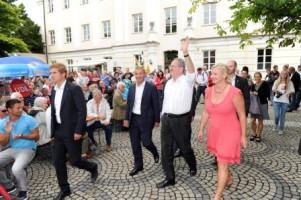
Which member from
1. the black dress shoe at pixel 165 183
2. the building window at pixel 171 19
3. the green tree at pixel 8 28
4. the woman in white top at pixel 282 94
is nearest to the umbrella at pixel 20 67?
the black dress shoe at pixel 165 183

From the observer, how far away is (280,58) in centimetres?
1814

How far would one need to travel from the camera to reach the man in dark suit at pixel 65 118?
352 cm

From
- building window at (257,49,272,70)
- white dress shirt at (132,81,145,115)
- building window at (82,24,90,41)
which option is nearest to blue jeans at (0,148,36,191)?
white dress shirt at (132,81,145,115)

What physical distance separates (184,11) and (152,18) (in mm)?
2976

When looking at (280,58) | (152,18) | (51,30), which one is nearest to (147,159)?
Result: (280,58)

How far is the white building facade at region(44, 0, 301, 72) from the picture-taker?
18922 mm

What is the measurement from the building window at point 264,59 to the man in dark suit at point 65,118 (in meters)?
18.1

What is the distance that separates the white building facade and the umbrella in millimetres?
8107

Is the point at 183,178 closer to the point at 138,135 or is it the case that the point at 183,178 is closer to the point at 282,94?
the point at 138,135

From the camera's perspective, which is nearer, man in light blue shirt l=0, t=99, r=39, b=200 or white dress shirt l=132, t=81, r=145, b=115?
man in light blue shirt l=0, t=99, r=39, b=200

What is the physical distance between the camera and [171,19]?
68.7ft

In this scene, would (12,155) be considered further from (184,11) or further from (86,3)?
(86,3)

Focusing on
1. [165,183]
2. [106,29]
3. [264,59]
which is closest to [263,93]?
[165,183]

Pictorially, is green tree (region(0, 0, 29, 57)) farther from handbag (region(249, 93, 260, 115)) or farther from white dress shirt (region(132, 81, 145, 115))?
handbag (region(249, 93, 260, 115))
